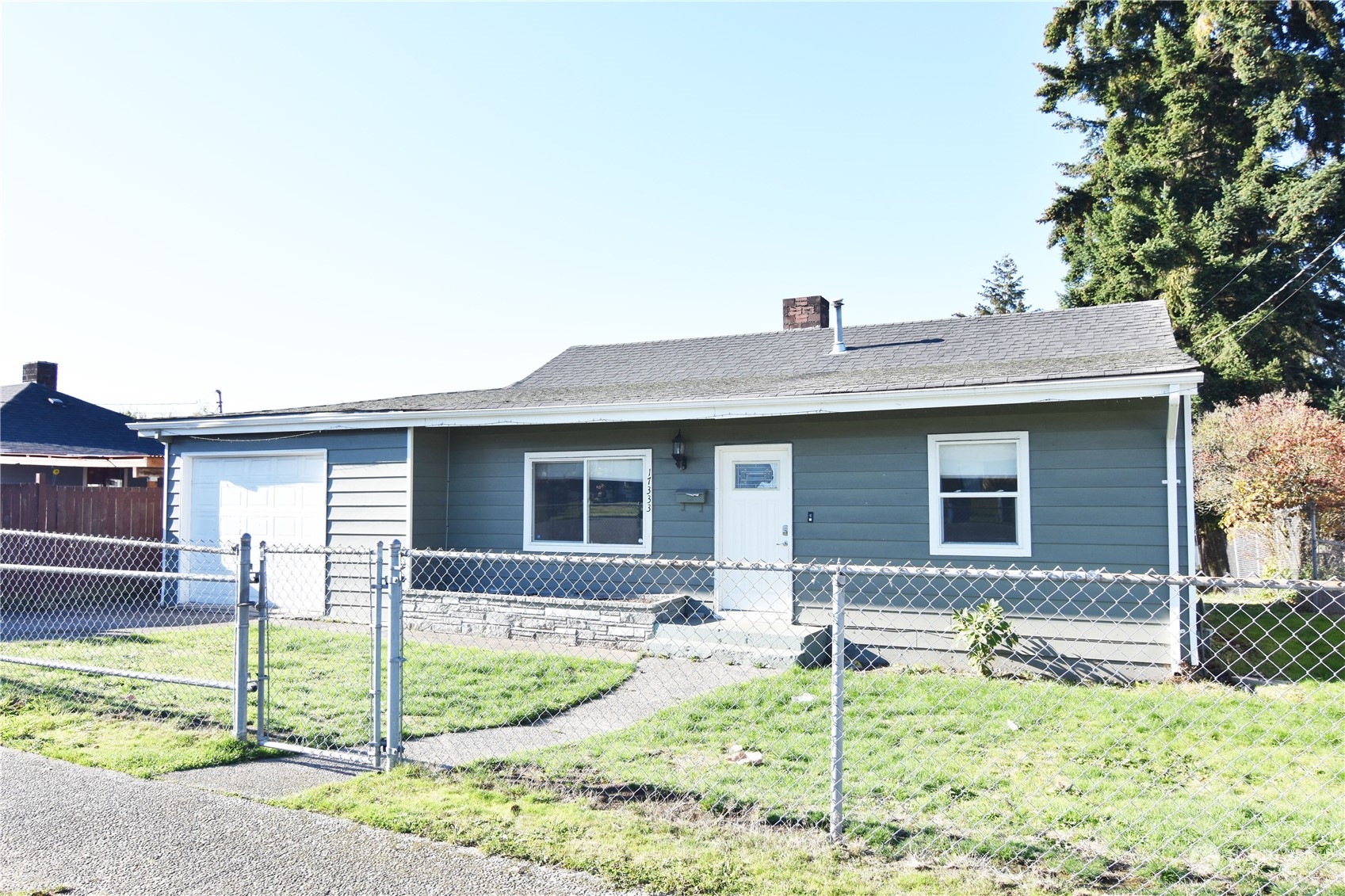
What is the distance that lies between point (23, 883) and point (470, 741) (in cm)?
234

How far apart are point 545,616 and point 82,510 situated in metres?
8.17

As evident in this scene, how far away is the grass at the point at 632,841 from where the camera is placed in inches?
127

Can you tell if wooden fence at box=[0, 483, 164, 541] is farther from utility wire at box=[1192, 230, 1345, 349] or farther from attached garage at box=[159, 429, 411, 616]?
utility wire at box=[1192, 230, 1345, 349]

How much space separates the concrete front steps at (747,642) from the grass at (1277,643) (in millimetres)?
3473

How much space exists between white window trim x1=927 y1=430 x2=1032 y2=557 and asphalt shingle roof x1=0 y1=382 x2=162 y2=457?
17.3 metres

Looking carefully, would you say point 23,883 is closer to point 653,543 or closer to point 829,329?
point 653,543

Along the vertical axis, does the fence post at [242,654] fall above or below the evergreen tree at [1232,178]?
below

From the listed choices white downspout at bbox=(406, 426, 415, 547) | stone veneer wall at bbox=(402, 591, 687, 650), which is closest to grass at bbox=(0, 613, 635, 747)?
stone veneer wall at bbox=(402, 591, 687, 650)

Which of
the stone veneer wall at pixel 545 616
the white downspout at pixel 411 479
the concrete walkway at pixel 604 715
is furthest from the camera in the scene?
the white downspout at pixel 411 479

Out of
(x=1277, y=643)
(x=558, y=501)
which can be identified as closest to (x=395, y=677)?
(x=558, y=501)

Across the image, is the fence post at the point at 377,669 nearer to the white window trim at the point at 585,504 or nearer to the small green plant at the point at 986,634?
the small green plant at the point at 986,634

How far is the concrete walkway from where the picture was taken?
5.00m

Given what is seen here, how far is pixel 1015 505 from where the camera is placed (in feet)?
Result: 27.7

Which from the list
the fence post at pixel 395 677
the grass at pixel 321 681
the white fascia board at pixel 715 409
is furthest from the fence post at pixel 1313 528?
the fence post at pixel 395 677
